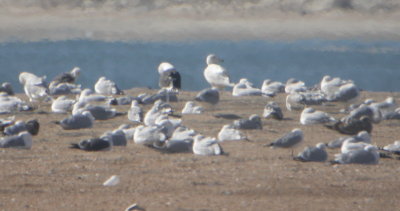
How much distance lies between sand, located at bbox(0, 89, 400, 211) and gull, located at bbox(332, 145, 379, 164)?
0.06m

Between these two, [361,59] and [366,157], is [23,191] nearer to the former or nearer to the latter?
[366,157]

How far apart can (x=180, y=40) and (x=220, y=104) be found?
13.5ft

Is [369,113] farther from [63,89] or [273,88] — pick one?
[63,89]

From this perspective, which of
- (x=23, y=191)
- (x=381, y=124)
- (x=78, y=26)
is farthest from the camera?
(x=78, y=26)

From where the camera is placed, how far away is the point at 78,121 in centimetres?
565

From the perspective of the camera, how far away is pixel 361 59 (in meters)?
10.8

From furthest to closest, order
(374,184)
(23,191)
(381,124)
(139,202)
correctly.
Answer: (381,124), (374,184), (23,191), (139,202)

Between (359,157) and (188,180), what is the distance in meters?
1.13

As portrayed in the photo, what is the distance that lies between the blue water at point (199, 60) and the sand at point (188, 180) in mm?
5101

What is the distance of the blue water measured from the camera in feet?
33.7

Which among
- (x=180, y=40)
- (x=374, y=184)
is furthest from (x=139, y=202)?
(x=180, y=40)

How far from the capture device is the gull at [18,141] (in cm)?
470

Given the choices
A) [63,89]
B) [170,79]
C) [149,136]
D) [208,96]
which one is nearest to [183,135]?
[149,136]

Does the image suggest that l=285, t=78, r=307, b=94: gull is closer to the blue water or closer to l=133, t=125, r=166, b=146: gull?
the blue water
